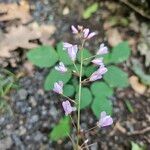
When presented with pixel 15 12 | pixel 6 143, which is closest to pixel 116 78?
pixel 6 143

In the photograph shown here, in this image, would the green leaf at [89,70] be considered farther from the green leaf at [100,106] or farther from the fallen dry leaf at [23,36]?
the fallen dry leaf at [23,36]

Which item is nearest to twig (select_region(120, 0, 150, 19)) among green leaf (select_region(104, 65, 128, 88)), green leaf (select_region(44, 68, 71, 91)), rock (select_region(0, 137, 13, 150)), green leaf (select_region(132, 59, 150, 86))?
green leaf (select_region(132, 59, 150, 86))

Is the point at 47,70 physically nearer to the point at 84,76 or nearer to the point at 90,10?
the point at 84,76

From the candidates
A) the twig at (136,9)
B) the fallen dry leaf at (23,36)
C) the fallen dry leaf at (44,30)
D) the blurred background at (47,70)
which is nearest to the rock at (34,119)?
the blurred background at (47,70)

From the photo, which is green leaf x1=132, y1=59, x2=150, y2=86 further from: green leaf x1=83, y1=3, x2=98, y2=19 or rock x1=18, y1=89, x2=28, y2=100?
rock x1=18, y1=89, x2=28, y2=100

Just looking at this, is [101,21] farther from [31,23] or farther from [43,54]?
[43,54]

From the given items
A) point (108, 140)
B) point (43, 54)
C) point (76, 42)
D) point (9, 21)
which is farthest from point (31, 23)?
point (108, 140)

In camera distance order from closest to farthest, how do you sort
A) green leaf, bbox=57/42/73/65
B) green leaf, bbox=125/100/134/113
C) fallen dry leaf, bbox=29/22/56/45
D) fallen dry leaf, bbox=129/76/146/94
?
green leaf, bbox=57/42/73/65
green leaf, bbox=125/100/134/113
fallen dry leaf, bbox=129/76/146/94
fallen dry leaf, bbox=29/22/56/45
